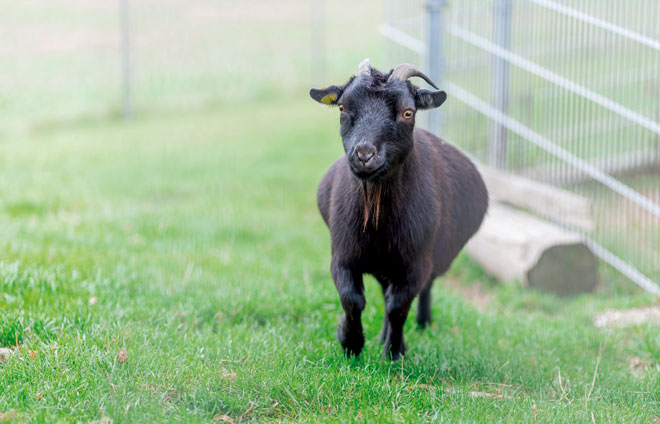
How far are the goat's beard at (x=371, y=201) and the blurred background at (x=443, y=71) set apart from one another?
9.16 ft

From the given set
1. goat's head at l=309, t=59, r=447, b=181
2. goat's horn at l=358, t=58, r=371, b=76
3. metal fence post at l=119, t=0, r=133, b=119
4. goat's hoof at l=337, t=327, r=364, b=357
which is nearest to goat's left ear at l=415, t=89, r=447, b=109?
goat's head at l=309, t=59, r=447, b=181

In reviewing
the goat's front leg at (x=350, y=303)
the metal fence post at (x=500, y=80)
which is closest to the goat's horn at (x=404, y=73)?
the goat's front leg at (x=350, y=303)

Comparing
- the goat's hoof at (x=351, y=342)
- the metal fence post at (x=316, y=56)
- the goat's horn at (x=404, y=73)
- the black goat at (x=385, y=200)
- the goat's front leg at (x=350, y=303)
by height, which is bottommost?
the metal fence post at (x=316, y=56)

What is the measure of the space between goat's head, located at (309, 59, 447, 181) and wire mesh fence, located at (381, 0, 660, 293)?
2682 mm

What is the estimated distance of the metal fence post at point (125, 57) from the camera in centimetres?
1440

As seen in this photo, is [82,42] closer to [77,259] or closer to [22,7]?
[22,7]

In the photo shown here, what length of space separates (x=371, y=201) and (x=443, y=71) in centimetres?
443

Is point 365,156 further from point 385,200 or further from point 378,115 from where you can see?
point 385,200

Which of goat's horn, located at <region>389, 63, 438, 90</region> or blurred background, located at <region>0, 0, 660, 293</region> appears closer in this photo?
goat's horn, located at <region>389, 63, 438, 90</region>

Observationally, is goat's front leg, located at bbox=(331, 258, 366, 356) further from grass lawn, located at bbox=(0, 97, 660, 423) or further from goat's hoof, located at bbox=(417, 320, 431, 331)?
goat's hoof, located at bbox=(417, 320, 431, 331)

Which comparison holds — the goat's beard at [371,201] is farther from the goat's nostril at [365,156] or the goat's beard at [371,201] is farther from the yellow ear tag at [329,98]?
the yellow ear tag at [329,98]

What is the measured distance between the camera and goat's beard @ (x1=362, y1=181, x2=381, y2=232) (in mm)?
4648

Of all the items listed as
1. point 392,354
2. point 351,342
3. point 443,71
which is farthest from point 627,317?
point 443,71

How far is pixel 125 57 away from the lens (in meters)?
14.6
